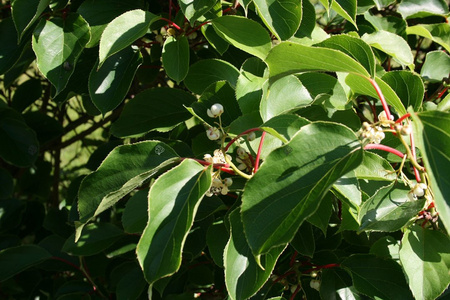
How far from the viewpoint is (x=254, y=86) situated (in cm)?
123

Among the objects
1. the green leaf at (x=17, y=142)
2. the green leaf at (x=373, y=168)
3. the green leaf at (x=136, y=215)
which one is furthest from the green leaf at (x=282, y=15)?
the green leaf at (x=17, y=142)

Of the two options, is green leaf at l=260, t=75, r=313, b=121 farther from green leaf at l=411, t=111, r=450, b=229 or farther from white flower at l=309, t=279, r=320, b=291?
white flower at l=309, t=279, r=320, b=291

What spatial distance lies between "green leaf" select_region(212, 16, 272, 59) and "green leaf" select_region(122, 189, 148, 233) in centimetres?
46

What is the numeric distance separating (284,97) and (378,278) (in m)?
0.50

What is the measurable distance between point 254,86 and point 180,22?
36 centimetres

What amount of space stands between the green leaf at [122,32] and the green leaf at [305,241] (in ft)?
2.05

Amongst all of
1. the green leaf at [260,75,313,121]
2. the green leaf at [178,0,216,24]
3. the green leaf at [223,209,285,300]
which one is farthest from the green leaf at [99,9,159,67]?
the green leaf at [223,209,285,300]

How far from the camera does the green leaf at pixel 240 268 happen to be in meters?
1.07

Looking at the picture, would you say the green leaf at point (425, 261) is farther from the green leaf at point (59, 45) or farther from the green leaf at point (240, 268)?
the green leaf at point (59, 45)

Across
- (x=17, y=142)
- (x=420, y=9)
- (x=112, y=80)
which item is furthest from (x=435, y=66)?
(x=17, y=142)

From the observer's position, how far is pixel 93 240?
5.55 ft

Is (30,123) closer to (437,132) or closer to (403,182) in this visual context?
(403,182)

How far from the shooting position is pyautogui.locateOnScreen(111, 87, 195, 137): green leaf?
147 centimetres

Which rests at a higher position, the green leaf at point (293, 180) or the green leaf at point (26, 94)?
the green leaf at point (293, 180)
